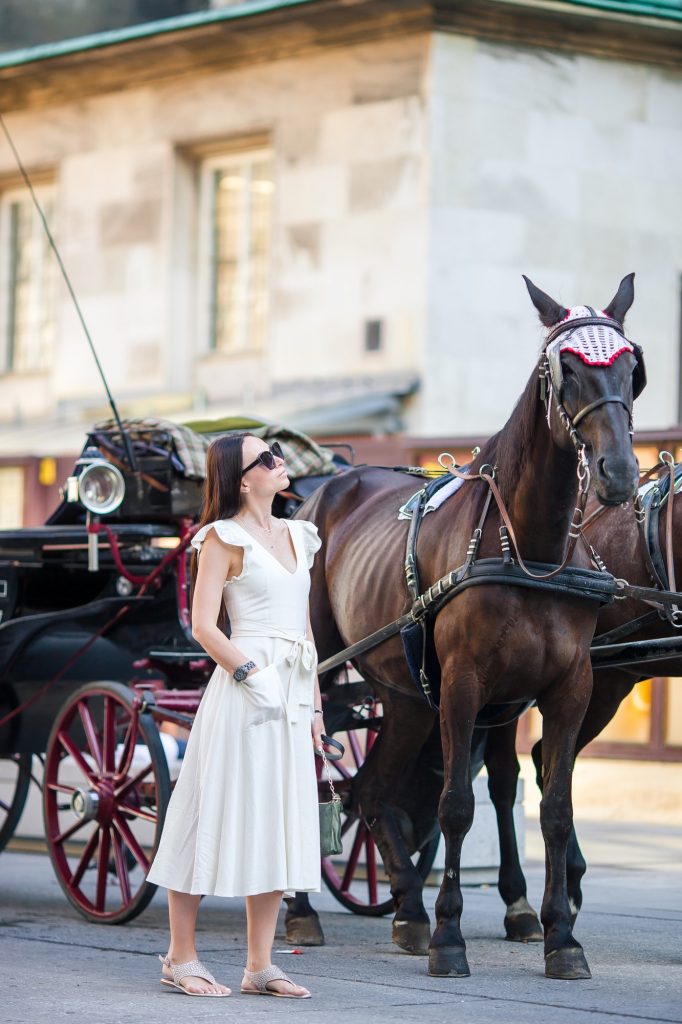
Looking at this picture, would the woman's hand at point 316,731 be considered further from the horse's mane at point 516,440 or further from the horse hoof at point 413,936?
the horse hoof at point 413,936

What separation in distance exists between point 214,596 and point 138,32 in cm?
1191

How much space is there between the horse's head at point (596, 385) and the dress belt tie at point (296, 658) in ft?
3.65

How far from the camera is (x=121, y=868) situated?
7992mm

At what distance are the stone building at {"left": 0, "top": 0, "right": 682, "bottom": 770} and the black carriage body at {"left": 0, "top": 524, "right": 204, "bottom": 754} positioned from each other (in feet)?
18.8

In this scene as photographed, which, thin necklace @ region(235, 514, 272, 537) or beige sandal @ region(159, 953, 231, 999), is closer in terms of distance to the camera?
beige sandal @ region(159, 953, 231, 999)

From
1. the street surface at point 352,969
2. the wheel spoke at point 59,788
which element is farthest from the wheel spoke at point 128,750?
the street surface at point 352,969

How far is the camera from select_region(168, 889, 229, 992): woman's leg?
6.05 m

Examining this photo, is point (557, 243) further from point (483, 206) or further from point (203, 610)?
point (203, 610)

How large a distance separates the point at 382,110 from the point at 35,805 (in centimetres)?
724

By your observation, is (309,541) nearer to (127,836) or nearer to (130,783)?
(130,783)

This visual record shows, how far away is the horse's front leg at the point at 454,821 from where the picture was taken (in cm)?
651

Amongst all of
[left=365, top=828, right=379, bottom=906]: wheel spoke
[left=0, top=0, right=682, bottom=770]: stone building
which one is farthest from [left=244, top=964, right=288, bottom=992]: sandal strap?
[left=0, top=0, right=682, bottom=770]: stone building

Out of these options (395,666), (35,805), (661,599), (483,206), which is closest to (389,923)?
(395,666)

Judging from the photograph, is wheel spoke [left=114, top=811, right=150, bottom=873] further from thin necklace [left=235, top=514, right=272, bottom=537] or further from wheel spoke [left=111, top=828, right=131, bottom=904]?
thin necklace [left=235, top=514, right=272, bottom=537]
